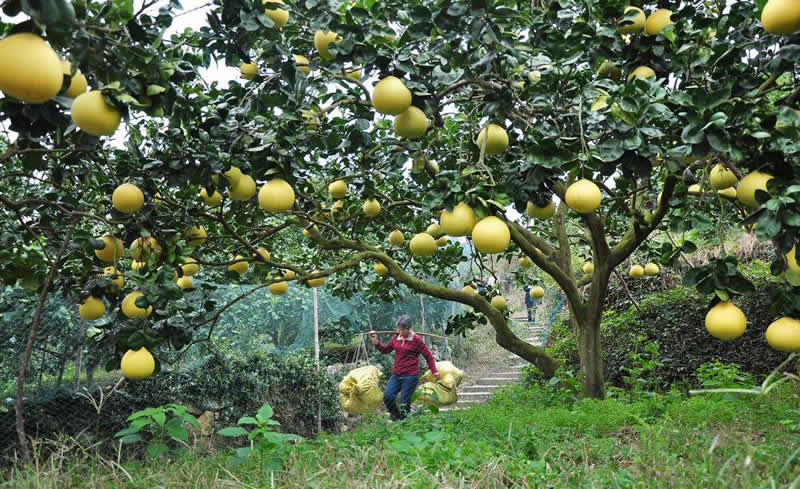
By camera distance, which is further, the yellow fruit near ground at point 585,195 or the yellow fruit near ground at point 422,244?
the yellow fruit near ground at point 422,244

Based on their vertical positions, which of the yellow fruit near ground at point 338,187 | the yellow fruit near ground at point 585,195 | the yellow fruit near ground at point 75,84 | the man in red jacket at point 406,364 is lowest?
the man in red jacket at point 406,364

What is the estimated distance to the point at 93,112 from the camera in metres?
1.49

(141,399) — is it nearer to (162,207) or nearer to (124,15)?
(162,207)

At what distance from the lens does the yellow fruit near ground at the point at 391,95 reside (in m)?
1.87

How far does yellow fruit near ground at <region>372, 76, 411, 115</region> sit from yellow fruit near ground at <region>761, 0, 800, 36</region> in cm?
111

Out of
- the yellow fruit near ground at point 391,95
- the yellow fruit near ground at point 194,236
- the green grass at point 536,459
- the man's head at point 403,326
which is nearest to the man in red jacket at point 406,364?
the man's head at point 403,326

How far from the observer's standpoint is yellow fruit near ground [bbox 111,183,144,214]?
2326 millimetres

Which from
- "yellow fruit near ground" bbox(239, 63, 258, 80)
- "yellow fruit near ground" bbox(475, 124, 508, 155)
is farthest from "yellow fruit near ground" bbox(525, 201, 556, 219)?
"yellow fruit near ground" bbox(239, 63, 258, 80)

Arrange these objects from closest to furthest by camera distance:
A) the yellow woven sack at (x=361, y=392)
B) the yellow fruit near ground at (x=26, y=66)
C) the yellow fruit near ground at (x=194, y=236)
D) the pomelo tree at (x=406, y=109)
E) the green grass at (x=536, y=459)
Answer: the yellow fruit near ground at (x=26, y=66) < the pomelo tree at (x=406, y=109) < the green grass at (x=536, y=459) < the yellow fruit near ground at (x=194, y=236) < the yellow woven sack at (x=361, y=392)

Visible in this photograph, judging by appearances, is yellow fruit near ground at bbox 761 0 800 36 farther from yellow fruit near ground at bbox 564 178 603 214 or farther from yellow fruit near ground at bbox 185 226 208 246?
yellow fruit near ground at bbox 185 226 208 246

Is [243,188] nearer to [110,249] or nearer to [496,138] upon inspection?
[110,249]

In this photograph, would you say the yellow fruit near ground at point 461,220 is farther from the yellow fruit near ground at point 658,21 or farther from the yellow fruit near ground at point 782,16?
the yellow fruit near ground at point 658,21

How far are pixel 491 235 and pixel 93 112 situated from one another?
1.25 metres

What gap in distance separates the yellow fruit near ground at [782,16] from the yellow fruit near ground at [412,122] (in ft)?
3.57
